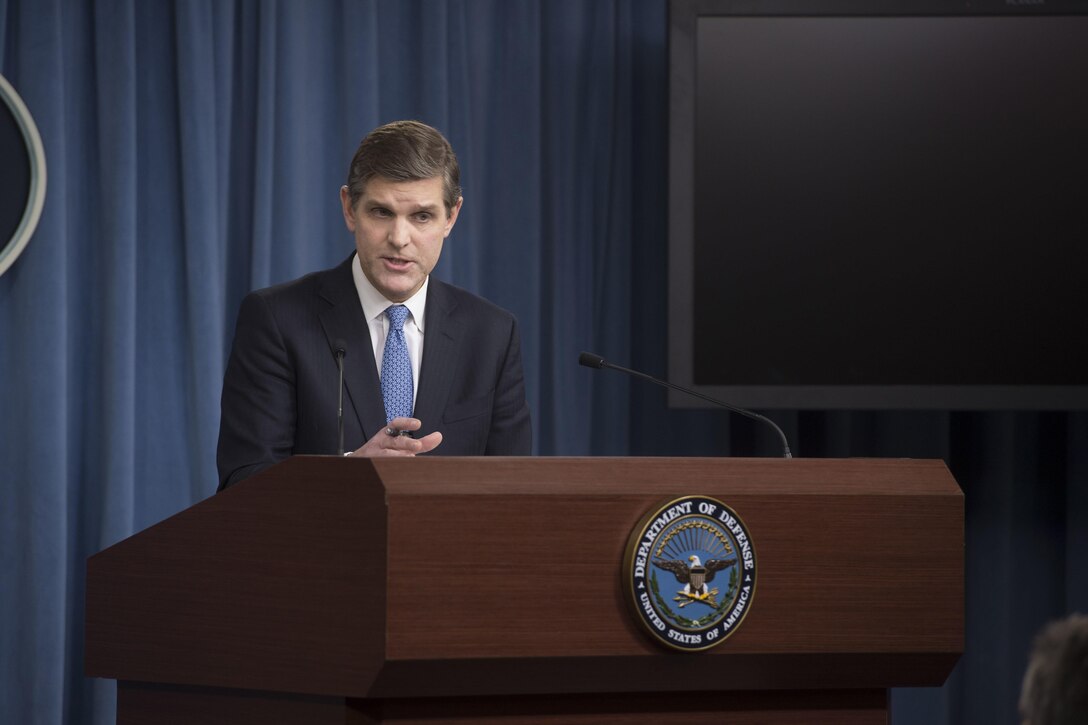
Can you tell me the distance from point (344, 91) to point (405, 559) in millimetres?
2560

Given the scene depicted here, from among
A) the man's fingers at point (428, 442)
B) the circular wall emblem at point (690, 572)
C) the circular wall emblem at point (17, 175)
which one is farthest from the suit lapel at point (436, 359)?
the circular wall emblem at point (17, 175)

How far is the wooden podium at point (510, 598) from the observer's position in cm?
168

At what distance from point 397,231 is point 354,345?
0.24 meters

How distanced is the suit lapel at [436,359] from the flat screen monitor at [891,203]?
1.32 meters

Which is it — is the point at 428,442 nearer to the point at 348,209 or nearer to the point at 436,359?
the point at 436,359

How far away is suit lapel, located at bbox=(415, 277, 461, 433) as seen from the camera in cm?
250

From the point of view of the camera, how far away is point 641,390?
13.7 feet

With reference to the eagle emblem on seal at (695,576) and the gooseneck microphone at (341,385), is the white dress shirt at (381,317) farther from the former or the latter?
the eagle emblem on seal at (695,576)

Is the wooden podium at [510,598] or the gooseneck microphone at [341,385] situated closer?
the wooden podium at [510,598]

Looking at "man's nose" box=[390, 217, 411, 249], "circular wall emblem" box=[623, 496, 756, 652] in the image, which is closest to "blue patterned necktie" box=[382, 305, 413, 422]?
"man's nose" box=[390, 217, 411, 249]

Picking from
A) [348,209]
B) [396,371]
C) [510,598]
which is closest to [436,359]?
[396,371]

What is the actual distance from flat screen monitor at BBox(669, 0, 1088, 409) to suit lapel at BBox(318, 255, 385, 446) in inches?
57.3

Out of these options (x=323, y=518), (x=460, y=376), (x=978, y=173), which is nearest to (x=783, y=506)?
(x=323, y=518)

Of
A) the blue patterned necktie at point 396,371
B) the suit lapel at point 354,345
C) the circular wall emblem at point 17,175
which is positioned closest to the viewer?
the suit lapel at point 354,345
